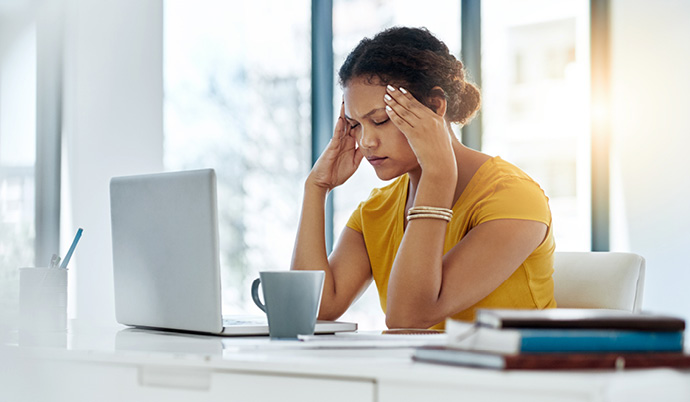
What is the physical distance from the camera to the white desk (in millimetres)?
591

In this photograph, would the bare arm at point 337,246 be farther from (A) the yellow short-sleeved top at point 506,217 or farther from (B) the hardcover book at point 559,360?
(B) the hardcover book at point 559,360

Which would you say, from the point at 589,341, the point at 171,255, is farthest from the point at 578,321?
the point at 171,255

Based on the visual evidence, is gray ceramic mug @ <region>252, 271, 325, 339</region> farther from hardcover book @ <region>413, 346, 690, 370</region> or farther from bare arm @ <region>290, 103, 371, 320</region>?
bare arm @ <region>290, 103, 371, 320</region>

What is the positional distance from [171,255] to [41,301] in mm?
286

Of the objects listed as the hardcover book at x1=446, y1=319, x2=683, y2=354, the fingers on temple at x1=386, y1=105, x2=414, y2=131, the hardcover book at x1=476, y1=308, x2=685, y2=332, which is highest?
the fingers on temple at x1=386, y1=105, x2=414, y2=131

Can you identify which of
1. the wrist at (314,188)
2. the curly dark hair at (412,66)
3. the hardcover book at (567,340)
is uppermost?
the curly dark hair at (412,66)

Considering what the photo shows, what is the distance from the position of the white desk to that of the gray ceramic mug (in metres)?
0.06

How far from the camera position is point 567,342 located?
63 centimetres

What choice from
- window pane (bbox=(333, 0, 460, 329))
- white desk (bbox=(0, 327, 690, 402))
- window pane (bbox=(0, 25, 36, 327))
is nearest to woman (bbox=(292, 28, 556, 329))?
white desk (bbox=(0, 327, 690, 402))

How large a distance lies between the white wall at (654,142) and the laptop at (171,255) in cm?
193

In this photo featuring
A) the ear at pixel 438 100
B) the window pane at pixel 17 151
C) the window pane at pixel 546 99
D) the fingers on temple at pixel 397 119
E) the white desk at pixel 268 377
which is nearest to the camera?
the white desk at pixel 268 377

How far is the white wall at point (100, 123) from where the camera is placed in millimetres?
2469

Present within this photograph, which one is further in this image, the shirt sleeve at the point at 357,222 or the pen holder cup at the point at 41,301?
the shirt sleeve at the point at 357,222

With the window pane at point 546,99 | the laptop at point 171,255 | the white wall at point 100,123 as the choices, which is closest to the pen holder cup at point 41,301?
the laptop at point 171,255
